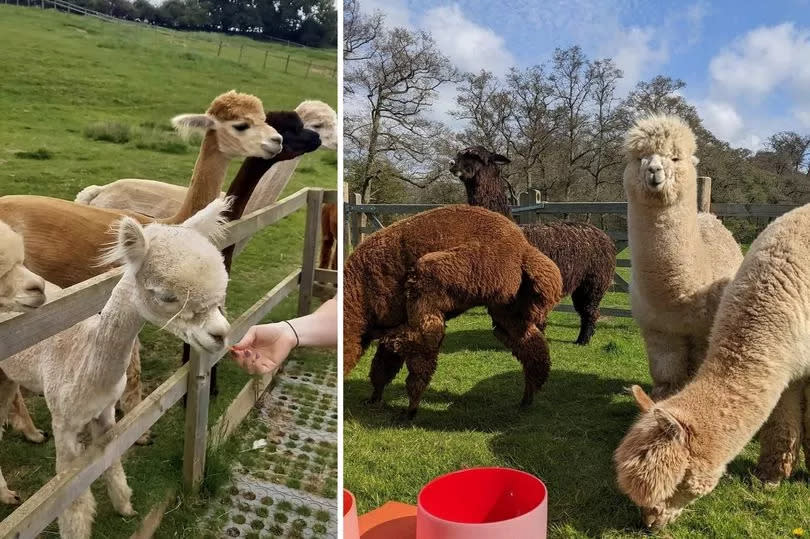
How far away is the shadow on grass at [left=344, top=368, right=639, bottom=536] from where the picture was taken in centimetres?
109

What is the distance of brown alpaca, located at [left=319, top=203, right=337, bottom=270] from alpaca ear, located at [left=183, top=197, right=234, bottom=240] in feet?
0.74

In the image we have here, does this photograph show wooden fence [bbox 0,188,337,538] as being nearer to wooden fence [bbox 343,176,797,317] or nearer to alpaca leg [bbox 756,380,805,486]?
wooden fence [bbox 343,176,797,317]

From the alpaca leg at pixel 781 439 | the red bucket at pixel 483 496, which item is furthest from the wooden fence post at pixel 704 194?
the red bucket at pixel 483 496

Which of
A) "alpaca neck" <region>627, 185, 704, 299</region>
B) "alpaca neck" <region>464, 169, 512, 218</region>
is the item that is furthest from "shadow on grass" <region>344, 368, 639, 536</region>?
"alpaca neck" <region>464, 169, 512, 218</region>

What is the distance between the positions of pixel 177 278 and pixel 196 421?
0.88ft

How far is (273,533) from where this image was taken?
80 centimetres

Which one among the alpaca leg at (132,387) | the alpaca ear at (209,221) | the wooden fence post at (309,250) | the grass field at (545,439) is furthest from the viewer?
the grass field at (545,439)

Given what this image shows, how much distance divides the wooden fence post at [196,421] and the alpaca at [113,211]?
61 millimetres

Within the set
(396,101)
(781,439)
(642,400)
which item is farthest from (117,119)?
(781,439)

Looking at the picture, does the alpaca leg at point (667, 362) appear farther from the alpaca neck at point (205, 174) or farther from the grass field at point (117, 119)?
the alpaca neck at point (205, 174)

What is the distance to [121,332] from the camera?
2.06 feet

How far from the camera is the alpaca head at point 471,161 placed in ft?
3.85

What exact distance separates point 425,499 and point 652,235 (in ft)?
2.08

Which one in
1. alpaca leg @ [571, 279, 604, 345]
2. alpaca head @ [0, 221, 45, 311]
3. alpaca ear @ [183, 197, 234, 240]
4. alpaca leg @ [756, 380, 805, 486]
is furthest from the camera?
alpaca leg @ [571, 279, 604, 345]
